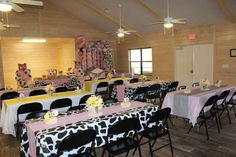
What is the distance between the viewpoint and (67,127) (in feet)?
9.43

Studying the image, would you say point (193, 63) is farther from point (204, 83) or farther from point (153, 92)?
point (204, 83)

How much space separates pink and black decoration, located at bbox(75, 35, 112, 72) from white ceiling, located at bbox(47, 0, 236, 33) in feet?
2.98

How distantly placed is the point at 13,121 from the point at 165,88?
171 inches

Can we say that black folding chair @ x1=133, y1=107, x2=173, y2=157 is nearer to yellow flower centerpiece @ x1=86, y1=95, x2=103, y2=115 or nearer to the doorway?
yellow flower centerpiece @ x1=86, y1=95, x2=103, y2=115

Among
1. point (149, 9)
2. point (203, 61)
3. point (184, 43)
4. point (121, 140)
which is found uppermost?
point (149, 9)

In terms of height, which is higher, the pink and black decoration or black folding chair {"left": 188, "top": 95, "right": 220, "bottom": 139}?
the pink and black decoration

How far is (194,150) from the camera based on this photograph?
12.7ft

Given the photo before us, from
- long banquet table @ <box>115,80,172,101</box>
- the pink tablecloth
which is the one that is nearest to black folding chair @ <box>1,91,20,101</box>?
long banquet table @ <box>115,80,172,101</box>

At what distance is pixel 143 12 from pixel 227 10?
2.88m

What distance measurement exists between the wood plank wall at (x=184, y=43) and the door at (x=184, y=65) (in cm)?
21

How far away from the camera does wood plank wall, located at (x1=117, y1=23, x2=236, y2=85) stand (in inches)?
292

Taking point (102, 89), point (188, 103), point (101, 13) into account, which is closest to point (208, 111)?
point (188, 103)

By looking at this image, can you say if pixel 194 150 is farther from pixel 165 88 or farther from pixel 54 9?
pixel 54 9

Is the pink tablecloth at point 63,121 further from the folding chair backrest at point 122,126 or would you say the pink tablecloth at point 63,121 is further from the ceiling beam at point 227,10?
the ceiling beam at point 227,10
